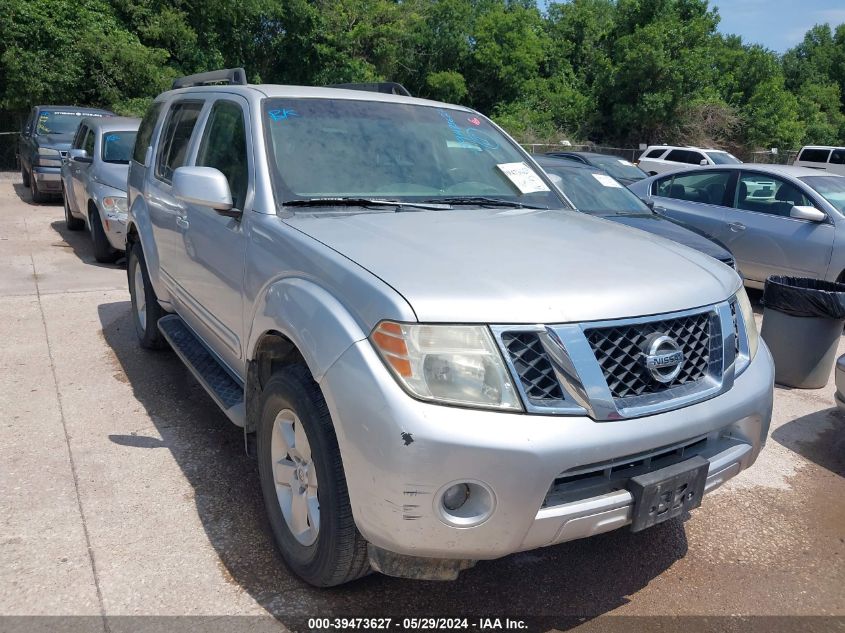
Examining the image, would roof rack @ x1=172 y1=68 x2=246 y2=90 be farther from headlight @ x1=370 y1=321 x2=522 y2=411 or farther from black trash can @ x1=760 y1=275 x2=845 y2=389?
black trash can @ x1=760 y1=275 x2=845 y2=389

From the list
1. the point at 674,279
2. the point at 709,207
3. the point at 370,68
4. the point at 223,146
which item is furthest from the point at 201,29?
the point at 674,279

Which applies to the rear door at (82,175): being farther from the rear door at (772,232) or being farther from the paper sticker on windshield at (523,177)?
the rear door at (772,232)

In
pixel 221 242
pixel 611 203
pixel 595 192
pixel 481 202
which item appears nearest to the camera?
pixel 221 242

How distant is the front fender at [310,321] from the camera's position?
252 centimetres

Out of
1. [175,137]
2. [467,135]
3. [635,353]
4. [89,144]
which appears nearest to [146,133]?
[175,137]

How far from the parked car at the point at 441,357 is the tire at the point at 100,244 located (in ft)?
18.5

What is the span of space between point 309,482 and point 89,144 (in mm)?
8903

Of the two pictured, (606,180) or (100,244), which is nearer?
(606,180)

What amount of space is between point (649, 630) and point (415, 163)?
2.37m

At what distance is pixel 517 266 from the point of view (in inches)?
108

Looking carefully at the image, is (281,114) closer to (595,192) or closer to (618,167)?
(595,192)

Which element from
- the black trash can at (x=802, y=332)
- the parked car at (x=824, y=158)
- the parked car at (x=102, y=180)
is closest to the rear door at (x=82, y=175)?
the parked car at (x=102, y=180)

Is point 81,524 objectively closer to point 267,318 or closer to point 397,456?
point 267,318

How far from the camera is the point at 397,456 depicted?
2.28 m
